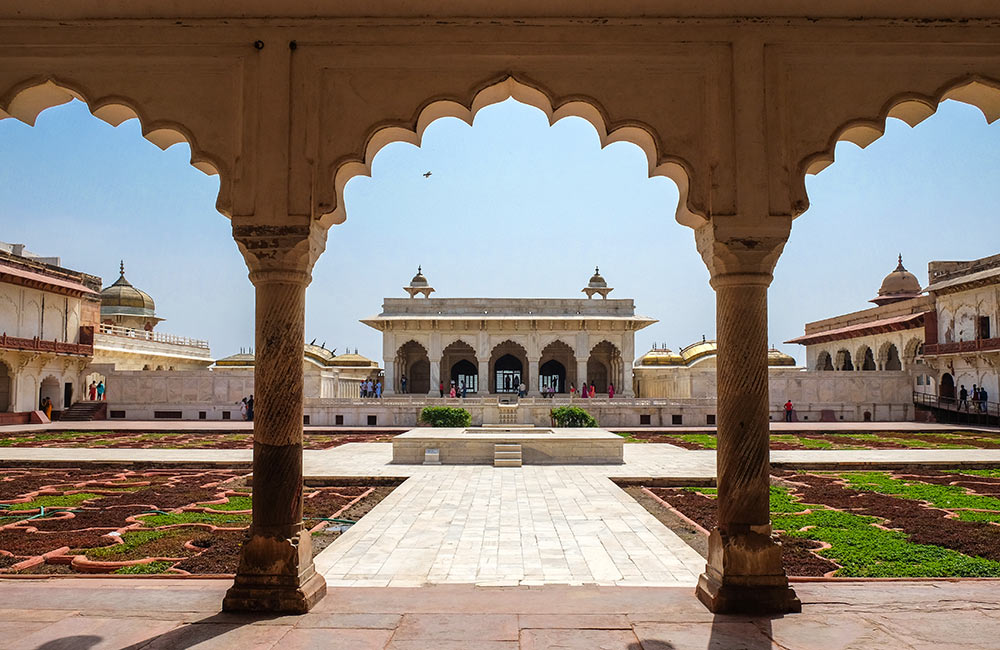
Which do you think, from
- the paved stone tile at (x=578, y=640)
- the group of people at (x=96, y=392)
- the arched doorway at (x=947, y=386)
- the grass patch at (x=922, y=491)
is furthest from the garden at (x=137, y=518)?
the arched doorway at (x=947, y=386)

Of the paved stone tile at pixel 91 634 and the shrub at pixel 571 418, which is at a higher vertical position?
the shrub at pixel 571 418

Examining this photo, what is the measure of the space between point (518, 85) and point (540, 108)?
28 centimetres

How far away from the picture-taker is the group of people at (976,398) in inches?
1045

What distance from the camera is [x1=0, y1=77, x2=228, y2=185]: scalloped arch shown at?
441 cm

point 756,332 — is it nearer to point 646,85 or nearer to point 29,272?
point 646,85

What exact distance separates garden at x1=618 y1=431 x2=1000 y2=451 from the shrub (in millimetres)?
1369

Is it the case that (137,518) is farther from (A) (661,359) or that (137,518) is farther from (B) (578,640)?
(A) (661,359)

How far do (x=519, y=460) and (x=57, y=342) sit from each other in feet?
77.4

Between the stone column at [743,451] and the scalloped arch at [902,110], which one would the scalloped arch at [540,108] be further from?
the scalloped arch at [902,110]

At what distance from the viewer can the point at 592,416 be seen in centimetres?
2438

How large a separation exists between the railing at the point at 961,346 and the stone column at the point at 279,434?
28.0 metres

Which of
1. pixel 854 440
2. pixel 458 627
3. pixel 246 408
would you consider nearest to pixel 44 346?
pixel 246 408

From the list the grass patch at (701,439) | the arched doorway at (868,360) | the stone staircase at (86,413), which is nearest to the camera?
the grass patch at (701,439)

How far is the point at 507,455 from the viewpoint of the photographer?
43.1ft
